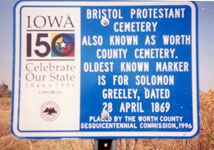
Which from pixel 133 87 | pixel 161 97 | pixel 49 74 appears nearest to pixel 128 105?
pixel 133 87

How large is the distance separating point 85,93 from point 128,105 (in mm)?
294

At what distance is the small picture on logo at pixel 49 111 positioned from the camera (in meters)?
1.32

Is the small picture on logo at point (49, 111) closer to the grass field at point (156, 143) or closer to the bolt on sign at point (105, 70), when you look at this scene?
the bolt on sign at point (105, 70)

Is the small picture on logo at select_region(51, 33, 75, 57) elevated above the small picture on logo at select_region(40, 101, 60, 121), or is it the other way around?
the small picture on logo at select_region(51, 33, 75, 57)

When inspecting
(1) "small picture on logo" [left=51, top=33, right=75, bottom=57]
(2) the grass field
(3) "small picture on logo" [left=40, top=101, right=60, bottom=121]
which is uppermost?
(1) "small picture on logo" [left=51, top=33, right=75, bottom=57]

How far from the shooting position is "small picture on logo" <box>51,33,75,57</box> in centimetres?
136

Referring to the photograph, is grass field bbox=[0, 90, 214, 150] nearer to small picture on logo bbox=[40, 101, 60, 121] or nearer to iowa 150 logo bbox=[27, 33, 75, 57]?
small picture on logo bbox=[40, 101, 60, 121]

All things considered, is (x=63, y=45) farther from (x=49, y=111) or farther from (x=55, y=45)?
(x=49, y=111)

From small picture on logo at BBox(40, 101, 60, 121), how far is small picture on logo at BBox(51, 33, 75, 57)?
1.10 ft

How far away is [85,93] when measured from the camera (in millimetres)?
1322

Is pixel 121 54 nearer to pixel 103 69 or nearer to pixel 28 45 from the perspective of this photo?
pixel 103 69

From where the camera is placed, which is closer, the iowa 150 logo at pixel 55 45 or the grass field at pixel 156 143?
the iowa 150 logo at pixel 55 45

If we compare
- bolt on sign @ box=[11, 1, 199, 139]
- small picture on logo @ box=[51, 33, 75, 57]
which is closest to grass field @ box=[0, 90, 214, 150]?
bolt on sign @ box=[11, 1, 199, 139]

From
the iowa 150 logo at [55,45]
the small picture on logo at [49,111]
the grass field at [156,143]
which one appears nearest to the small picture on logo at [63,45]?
the iowa 150 logo at [55,45]
